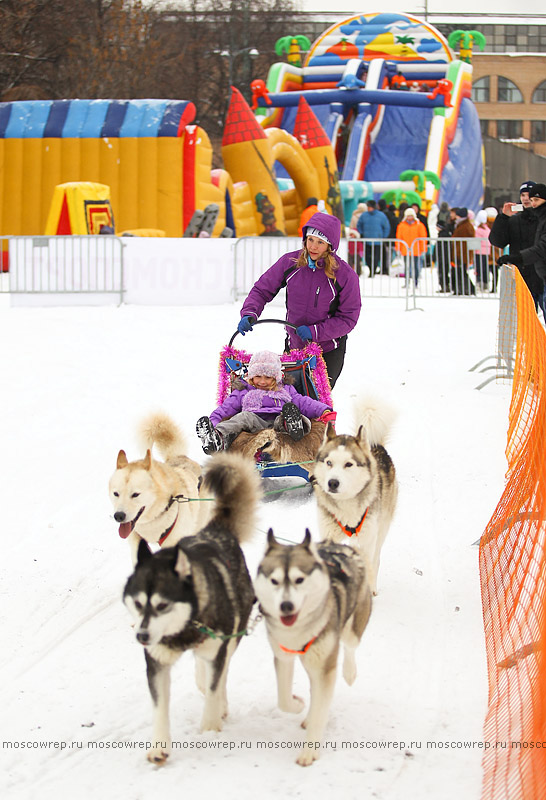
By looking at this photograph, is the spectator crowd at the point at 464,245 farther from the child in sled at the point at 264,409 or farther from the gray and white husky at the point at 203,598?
the gray and white husky at the point at 203,598

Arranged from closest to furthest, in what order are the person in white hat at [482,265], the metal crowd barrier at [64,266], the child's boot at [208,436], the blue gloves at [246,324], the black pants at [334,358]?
the child's boot at [208,436] < the blue gloves at [246,324] < the black pants at [334,358] < the metal crowd barrier at [64,266] < the person in white hat at [482,265]

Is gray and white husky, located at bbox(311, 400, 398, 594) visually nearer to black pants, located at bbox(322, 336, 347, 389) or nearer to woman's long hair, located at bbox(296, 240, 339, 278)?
woman's long hair, located at bbox(296, 240, 339, 278)

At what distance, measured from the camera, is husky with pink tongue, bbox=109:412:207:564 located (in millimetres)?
4464

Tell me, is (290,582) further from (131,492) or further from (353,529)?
(353,529)

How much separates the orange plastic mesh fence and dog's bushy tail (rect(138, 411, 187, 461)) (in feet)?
6.13

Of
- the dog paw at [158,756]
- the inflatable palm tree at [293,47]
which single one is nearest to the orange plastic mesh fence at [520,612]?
the dog paw at [158,756]

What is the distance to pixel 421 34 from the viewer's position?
120 feet

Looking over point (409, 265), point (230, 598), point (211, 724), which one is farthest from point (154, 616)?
point (409, 265)

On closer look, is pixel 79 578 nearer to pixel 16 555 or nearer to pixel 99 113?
pixel 16 555

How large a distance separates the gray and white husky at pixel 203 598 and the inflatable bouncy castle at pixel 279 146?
1544 cm

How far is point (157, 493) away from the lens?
461 cm

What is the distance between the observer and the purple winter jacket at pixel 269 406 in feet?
19.5

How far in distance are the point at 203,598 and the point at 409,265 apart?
15.3m

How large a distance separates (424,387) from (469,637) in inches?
257
